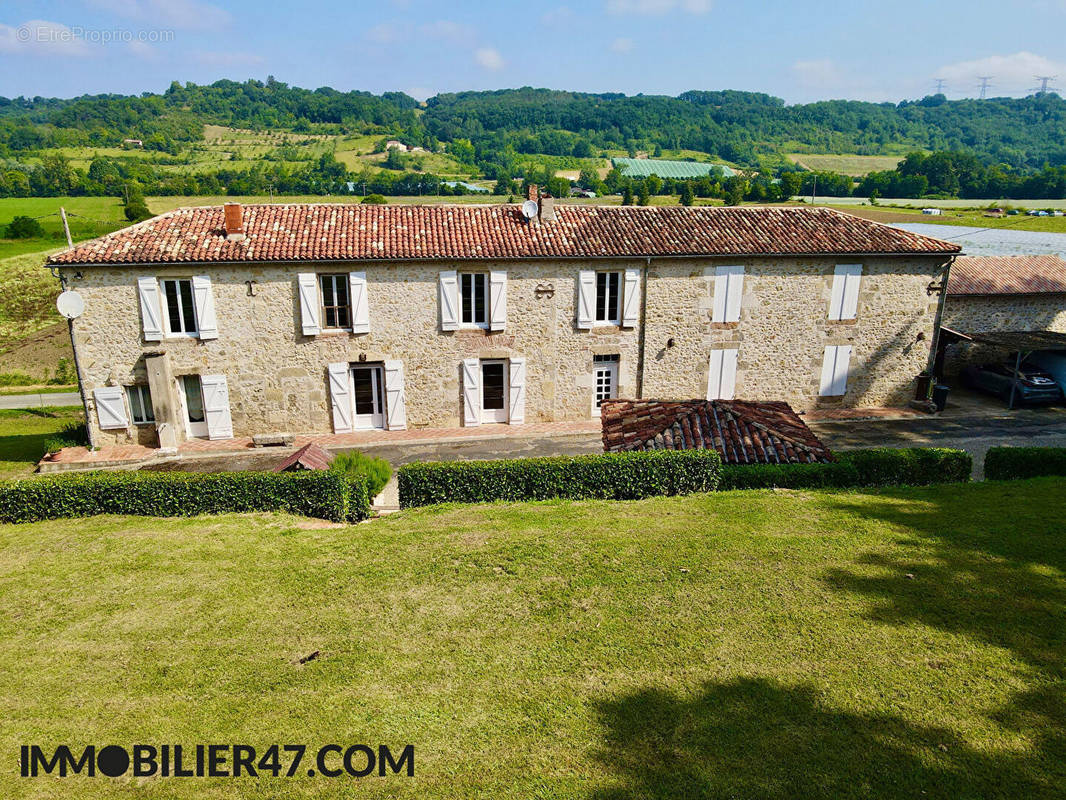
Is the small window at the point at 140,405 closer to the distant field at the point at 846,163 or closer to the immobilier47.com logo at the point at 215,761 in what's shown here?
the immobilier47.com logo at the point at 215,761

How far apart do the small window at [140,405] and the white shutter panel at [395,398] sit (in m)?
6.15

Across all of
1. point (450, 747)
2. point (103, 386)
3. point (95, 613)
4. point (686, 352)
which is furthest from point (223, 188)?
point (450, 747)

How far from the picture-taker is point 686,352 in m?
20.2

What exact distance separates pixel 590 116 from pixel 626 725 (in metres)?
137

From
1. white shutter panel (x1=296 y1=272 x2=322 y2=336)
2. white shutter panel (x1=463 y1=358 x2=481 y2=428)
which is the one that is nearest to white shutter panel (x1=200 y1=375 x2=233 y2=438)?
white shutter panel (x1=296 y1=272 x2=322 y2=336)

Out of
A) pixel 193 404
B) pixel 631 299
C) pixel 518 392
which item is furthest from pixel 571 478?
pixel 193 404

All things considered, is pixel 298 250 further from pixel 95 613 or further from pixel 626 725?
pixel 626 725

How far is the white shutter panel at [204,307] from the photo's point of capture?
17.6 meters

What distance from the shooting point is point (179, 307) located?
58.9 feet

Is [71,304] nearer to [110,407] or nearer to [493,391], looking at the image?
[110,407]

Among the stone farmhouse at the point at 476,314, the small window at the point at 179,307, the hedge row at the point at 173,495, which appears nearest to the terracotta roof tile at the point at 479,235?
the stone farmhouse at the point at 476,314

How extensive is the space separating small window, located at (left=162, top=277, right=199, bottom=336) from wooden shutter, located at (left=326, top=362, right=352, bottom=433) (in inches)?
146

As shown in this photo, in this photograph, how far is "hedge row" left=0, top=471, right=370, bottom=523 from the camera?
39.5ft

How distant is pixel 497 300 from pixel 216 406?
8.14m
